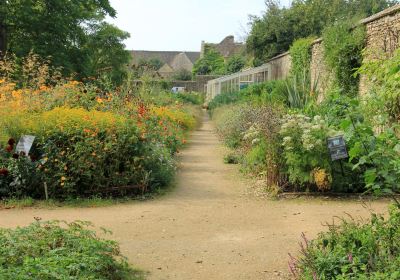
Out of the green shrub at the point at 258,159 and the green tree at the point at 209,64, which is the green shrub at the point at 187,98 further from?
the green shrub at the point at 258,159

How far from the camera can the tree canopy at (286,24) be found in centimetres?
2675

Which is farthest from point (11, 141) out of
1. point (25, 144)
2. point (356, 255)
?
point (356, 255)

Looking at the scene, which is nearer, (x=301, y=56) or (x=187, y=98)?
(x=301, y=56)

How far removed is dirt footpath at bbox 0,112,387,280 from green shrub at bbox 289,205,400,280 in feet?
1.66

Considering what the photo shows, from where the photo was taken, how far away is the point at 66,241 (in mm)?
4109

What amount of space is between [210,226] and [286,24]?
22752 millimetres

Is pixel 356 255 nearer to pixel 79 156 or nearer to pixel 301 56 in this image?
pixel 79 156

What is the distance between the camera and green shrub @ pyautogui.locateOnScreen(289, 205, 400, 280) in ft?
11.5

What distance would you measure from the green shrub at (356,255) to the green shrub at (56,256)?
1.56 meters

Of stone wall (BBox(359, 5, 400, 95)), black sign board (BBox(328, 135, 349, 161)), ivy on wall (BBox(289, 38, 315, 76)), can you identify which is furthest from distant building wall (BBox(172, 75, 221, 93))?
black sign board (BBox(328, 135, 349, 161))

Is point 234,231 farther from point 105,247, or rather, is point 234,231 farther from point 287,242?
point 105,247

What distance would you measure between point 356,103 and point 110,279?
8.35 ft

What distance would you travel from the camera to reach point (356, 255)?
12.5 ft

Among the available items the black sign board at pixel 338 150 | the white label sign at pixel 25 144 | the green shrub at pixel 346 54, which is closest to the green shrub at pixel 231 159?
the green shrub at pixel 346 54
